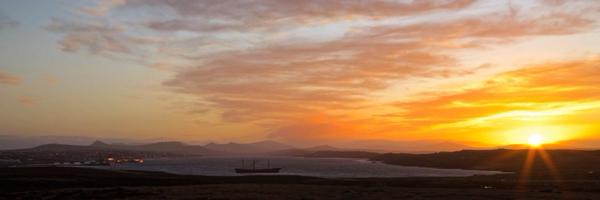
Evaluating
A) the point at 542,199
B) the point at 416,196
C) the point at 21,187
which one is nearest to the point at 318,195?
the point at 416,196

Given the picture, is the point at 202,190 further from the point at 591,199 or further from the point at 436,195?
the point at 591,199

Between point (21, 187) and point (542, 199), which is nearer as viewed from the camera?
point (542, 199)

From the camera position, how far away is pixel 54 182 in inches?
2692

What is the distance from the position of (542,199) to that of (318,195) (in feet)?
62.7

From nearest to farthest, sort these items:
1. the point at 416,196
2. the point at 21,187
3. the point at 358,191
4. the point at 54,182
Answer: the point at 416,196 < the point at 358,191 < the point at 21,187 < the point at 54,182

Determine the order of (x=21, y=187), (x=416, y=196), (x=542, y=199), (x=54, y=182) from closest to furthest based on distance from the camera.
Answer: (x=542, y=199)
(x=416, y=196)
(x=21, y=187)
(x=54, y=182)

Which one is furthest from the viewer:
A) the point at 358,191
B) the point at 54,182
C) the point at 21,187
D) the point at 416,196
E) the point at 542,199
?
the point at 54,182

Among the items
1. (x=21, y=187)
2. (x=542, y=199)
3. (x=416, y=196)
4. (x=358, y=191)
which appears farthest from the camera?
(x=21, y=187)

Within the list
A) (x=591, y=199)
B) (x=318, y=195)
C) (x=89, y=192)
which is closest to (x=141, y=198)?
(x=89, y=192)

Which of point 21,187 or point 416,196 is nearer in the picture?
point 416,196

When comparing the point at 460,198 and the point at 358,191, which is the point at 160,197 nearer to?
the point at 358,191

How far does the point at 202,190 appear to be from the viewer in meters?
54.7

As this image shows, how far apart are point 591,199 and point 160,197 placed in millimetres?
36528

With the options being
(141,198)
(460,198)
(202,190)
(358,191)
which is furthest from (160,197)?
(460,198)
